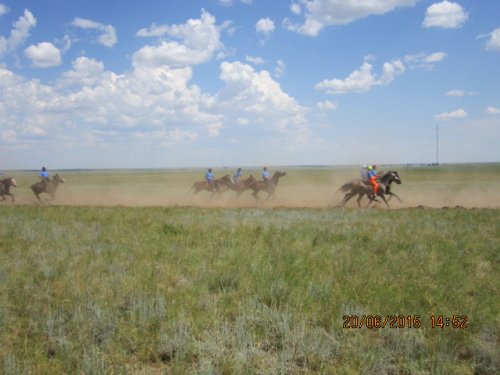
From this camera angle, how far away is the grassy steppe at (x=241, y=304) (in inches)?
165

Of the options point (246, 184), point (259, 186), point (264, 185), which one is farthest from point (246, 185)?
point (264, 185)

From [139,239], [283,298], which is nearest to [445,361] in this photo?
[283,298]

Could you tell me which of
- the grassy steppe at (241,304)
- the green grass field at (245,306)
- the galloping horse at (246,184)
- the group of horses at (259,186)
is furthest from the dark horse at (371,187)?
the green grass field at (245,306)

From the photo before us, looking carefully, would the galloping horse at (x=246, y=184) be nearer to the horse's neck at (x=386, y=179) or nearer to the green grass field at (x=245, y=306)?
the horse's neck at (x=386, y=179)

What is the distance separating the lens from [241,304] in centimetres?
580

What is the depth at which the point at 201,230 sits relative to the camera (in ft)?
42.7

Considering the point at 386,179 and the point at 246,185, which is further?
the point at 246,185

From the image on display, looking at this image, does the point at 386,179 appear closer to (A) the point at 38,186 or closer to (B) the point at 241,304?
(B) the point at 241,304

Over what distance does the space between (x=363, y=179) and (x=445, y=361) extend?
67.7 feet

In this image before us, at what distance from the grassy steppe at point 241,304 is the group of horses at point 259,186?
12.8m

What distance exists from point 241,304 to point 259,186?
920 inches
